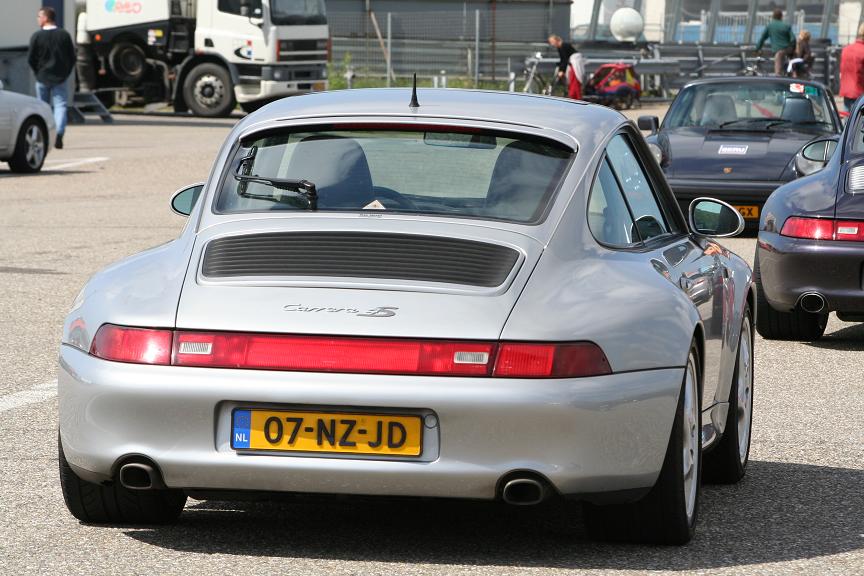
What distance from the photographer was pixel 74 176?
71.7 ft

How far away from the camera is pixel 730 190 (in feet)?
49.6

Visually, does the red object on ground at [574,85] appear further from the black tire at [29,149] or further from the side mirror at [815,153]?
Answer: the side mirror at [815,153]

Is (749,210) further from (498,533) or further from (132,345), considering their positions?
(132,345)

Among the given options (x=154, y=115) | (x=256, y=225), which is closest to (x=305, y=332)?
(x=256, y=225)

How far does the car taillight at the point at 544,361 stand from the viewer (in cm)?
441

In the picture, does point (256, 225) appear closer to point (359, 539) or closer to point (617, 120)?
point (359, 539)

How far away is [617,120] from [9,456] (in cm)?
251

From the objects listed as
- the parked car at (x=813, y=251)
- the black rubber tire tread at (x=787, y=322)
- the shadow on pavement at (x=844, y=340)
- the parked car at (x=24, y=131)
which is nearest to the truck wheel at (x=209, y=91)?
the parked car at (x=24, y=131)

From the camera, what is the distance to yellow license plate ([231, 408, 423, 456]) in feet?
14.5

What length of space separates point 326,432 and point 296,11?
30554mm

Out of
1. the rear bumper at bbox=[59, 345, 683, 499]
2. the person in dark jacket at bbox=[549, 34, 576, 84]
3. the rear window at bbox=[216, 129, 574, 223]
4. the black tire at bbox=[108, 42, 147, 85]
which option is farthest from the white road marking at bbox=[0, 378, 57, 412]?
the person in dark jacket at bbox=[549, 34, 576, 84]

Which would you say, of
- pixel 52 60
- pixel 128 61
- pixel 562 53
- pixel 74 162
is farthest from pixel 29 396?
pixel 562 53

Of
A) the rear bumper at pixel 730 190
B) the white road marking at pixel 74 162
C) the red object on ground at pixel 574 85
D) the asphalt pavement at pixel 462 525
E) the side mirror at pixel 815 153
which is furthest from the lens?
the red object on ground at pixel 574 85

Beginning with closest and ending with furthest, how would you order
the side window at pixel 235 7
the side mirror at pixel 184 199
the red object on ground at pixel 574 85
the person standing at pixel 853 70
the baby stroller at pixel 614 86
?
the side mirror at pixel 184 199, the person standing at pixel 853 70, the side window at pixel 235 7, the red object on ground at pixel 574 85, the baby stroller at pixel 614 86
